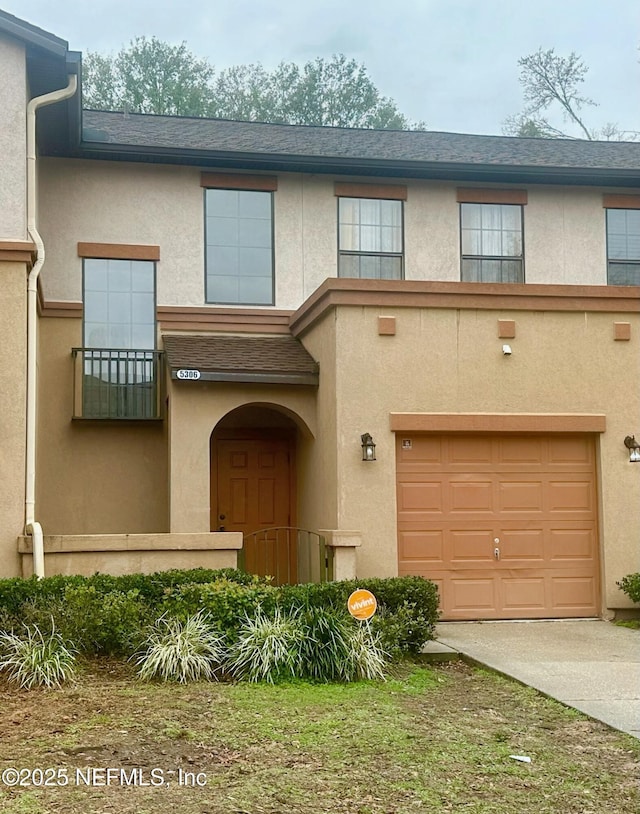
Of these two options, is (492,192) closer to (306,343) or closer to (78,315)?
(306,343)

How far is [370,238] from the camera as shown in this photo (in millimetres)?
16000

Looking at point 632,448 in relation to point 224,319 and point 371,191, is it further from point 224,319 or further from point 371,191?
point 224,319

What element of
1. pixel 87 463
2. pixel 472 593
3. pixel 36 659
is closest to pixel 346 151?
pixel 87 463

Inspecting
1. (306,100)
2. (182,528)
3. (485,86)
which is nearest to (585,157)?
(182,528)

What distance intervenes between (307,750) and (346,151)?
12.1 metres

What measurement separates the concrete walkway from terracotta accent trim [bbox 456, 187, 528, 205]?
23.4ft

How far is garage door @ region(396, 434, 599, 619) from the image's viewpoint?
12.8m

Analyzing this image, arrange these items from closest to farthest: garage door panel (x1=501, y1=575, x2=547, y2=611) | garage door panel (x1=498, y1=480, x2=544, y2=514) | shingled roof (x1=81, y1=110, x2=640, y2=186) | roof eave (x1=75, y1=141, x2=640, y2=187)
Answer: garage door panel (x1=501, y1=575, x2=547, y2=611)
garage door panel (x1=498, y1=480, x2=544, y2=514)
roof eave (x1=75, y1=141, x2=640, y2=187)
shingled roof (x1=81, y1=110, x2=640, y2=186)

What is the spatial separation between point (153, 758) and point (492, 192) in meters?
12.1

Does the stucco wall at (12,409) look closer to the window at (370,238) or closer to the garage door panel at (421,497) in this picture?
the garage door panel at (421,497)

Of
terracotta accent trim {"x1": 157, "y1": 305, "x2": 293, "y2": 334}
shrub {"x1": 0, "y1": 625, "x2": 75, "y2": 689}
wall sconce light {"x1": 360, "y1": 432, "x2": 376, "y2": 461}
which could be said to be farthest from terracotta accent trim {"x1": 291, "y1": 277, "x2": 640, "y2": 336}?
shrub {"x1": 0, "y1": 625, "x2": 75, "y2": 689}

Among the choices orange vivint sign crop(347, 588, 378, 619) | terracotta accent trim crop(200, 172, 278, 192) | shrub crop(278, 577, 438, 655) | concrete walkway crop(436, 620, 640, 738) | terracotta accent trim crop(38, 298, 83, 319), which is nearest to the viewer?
concrete walkway crop(436, 620, 640, 738)

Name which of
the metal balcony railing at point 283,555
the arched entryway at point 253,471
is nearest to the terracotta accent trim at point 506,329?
the metal balcony railing at point 283,555

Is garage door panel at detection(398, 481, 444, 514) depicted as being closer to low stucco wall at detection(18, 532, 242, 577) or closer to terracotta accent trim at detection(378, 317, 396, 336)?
terracotta accent trim at detection(378, 317, 396, 336)
